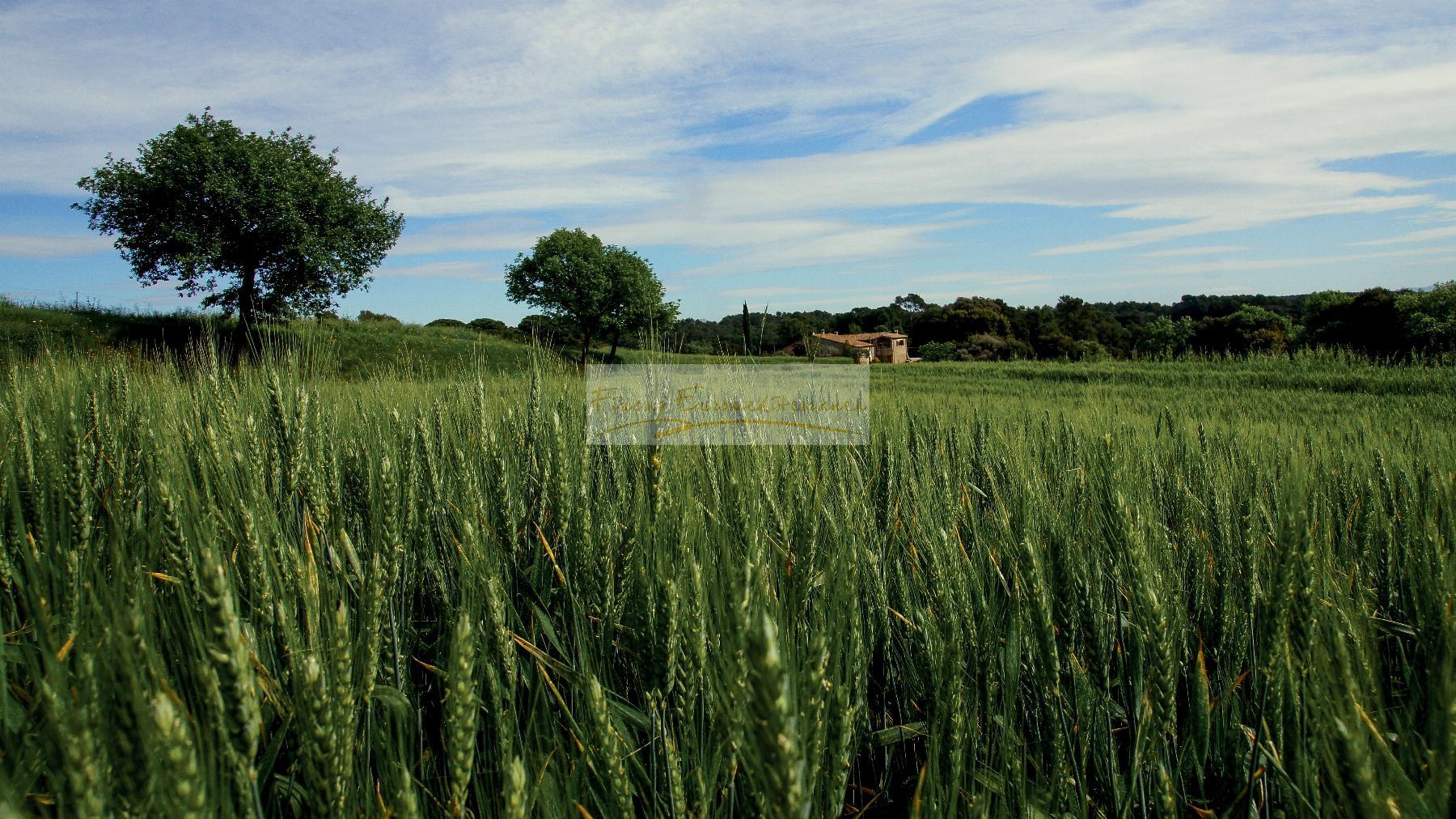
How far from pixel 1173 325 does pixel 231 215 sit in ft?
260

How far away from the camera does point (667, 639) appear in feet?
3.70

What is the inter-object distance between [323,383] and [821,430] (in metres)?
2.41

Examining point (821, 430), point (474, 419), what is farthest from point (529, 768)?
point (821, 430)

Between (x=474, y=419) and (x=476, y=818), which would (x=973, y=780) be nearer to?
(x=476, y=818)

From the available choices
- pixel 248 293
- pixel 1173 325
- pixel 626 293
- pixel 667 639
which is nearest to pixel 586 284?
pixel 626 293

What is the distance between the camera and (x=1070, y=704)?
144cm

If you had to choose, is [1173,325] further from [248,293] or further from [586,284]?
Answer: [248,293]

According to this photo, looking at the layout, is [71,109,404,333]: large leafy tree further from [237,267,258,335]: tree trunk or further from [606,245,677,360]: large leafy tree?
[606,245,677,360]: large leafy tree

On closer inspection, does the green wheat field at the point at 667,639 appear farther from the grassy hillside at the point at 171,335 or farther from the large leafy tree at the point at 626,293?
the large leafy tree at the point at 626,293

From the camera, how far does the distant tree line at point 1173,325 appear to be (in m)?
32.4

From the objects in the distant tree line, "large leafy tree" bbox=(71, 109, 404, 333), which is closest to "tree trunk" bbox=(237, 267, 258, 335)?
"large leafy tree" bbox=(71, 109, 404, 333)

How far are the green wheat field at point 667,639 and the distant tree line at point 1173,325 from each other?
17.8 meters

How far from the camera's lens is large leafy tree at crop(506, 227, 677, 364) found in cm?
4388

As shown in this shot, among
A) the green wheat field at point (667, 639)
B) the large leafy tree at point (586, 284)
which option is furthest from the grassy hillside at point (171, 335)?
the green wheat field at point (667, 639)
